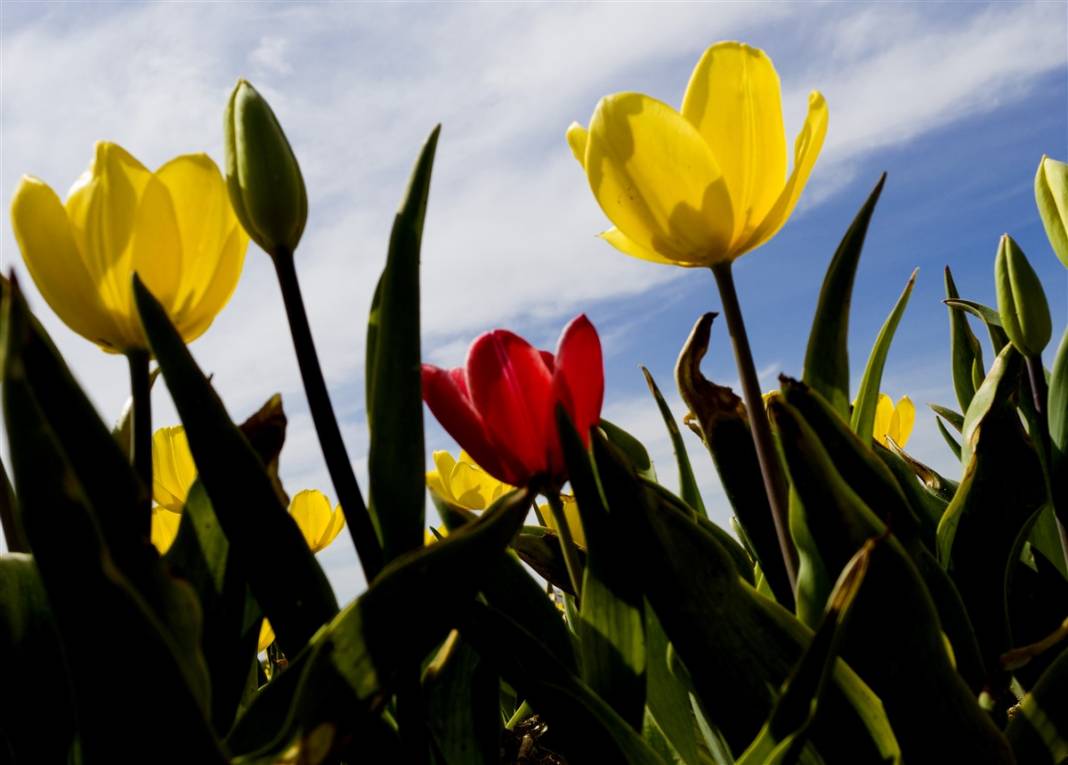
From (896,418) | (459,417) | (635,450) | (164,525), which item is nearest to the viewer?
(459,417)

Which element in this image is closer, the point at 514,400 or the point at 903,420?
the point at 514,400

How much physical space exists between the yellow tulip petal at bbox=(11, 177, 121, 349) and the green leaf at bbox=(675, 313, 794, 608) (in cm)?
60

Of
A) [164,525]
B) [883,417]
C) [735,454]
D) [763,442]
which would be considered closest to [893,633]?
[763,442]

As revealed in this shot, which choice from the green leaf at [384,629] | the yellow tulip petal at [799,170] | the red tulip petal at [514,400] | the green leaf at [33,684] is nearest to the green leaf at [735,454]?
the yellow tulip petal at [799,170]

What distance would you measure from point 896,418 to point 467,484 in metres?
1.09

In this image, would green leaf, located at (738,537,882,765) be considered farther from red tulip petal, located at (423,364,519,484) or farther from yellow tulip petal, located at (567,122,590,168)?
yellow tulip petal, located at (567,122,590,168)

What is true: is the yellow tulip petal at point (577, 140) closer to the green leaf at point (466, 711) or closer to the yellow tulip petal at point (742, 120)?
the yellow tulip petal at point (742, 120)

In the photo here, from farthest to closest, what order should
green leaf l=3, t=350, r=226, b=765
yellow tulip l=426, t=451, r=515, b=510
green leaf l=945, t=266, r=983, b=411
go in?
yellow tulip l=426, t=451, r=515, b=510 < green leaf l=945, t=266, r=983, b=411 < green leaf l=3, t=350, r=226, b=765

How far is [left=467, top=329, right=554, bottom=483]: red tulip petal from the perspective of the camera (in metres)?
0.98

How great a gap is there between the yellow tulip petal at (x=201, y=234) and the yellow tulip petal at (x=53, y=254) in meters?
0.07

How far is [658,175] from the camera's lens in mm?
1045

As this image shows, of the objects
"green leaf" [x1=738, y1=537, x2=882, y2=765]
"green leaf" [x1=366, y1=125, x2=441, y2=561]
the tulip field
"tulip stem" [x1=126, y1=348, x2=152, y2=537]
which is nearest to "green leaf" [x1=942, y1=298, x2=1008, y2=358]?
the tulip field

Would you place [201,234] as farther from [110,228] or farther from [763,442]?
[763,442]

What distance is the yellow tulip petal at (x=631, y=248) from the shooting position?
1.13 meters
